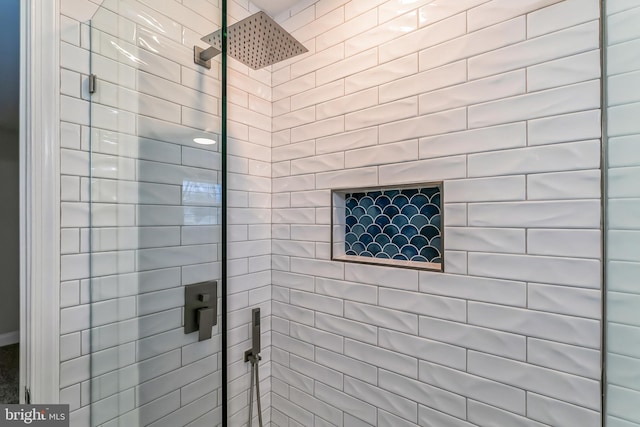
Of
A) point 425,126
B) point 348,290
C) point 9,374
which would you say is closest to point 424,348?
point 348,290

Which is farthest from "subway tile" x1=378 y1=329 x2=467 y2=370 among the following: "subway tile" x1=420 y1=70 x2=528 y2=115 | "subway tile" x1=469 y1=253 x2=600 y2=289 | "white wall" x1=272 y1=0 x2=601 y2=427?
"subway tile" x1=420 y1=70 x2=528 y2=115

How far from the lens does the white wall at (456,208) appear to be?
82 cm

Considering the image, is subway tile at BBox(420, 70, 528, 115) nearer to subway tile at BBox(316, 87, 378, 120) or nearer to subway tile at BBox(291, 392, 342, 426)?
subway tile at BBox(316, 87, 378, 120)

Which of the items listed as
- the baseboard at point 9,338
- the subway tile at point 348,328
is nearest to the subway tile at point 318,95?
the subway tile at point 348,328

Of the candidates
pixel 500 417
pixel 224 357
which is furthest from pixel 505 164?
pixel 224 357

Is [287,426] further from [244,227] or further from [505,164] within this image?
[505,164]

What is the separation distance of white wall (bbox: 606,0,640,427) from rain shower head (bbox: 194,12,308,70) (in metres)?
0.94

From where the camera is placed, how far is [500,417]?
0.92 m

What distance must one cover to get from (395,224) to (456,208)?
0.95 ft

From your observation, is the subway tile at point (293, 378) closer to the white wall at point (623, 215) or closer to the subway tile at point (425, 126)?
the white wall at point (623, 215)

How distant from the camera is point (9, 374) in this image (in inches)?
38.1

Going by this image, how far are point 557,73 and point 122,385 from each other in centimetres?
176

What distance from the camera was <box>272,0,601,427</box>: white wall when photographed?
0.82 meters

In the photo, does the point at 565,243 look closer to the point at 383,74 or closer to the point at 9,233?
the point at 383,74
